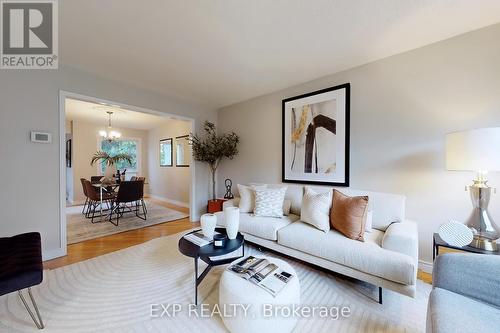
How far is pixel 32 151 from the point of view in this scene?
7.56ft

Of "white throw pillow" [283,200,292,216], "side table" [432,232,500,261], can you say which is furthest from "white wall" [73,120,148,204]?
"side table" [432,232,500,261]

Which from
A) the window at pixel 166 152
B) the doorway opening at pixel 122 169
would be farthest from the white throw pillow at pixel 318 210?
the window at pixel 166 152

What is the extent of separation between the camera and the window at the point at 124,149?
6.17m

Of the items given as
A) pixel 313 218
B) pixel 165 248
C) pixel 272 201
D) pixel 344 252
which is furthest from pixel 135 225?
pixel 344 252

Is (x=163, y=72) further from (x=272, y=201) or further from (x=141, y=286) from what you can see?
(x=141, y=286)

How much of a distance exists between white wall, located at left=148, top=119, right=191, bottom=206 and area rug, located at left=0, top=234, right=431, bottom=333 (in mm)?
2854

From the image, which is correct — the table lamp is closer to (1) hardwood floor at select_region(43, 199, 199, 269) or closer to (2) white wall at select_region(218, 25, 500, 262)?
(2) white wall at select_region(218, 25, 500, 262)

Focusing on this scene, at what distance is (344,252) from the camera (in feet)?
5.74

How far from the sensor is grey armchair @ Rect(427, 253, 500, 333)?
893 mm

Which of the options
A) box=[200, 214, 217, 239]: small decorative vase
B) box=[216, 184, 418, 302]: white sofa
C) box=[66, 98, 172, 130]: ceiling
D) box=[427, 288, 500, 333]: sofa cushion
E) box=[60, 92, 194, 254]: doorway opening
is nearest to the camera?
box=[427, 288, 500, 333]: sofa cushion

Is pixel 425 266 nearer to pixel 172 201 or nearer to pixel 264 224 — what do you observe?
pixel 264 224

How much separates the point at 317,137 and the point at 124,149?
626 centimetres

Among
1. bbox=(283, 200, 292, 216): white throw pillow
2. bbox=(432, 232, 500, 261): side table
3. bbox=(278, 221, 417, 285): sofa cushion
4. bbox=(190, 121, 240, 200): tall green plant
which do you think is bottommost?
bbox=(278, 221, 417, 285): sofa cushion

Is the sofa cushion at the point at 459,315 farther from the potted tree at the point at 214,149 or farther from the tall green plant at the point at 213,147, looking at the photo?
the tall green plant at the point at 213,147
